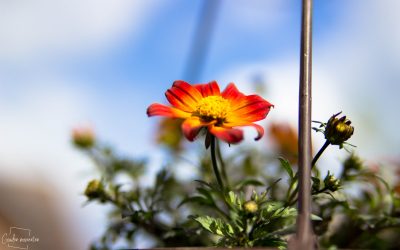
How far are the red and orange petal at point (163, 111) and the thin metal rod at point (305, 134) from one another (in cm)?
16

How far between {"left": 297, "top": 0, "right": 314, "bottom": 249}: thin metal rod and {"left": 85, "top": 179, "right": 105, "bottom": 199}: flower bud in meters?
0.40

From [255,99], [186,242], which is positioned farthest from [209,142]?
[186,242]

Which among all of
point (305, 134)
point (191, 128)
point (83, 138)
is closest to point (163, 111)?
point (191, 128)

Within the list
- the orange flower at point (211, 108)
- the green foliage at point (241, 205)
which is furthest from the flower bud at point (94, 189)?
the orange flower at point (211, 108)

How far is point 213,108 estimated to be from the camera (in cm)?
58

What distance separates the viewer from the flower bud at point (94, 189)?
0.74 m

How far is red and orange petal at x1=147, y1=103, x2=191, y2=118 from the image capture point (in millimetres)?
526

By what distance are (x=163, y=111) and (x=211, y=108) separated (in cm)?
7

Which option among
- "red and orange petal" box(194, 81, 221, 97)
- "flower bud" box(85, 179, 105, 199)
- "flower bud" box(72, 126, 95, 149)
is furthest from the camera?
"flower bud" box(72, 126, 95, 149)

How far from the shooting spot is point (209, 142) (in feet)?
1.90

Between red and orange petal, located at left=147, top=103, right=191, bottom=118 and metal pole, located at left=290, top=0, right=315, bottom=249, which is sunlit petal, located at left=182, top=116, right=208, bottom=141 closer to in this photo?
red and orange petal, located at left=147, top=103, right=191, bottom=118

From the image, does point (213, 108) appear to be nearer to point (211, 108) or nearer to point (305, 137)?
point (211, 108)

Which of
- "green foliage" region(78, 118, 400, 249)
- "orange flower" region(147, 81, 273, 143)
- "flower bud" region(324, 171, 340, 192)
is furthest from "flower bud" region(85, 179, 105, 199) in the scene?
"flower bud" region(324, 171, 340, 192)

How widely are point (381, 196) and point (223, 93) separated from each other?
0.38 meters
